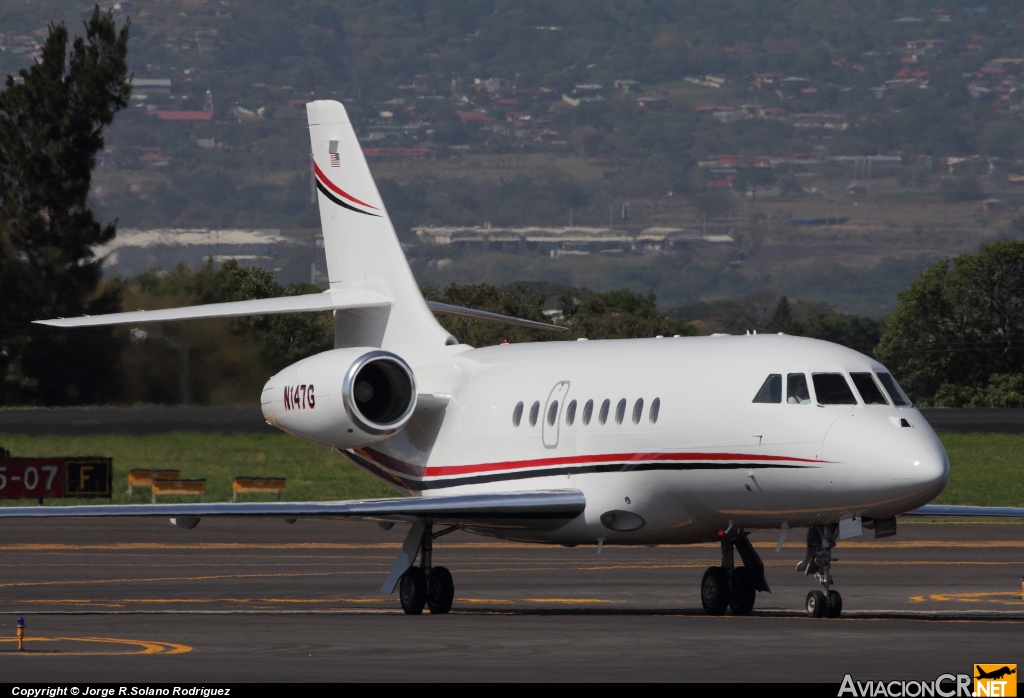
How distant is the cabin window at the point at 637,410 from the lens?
23.4 metres

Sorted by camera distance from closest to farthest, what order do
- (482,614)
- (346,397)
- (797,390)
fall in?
(797,390)
(482,614)
(346,397)

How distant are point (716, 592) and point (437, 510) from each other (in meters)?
3.79

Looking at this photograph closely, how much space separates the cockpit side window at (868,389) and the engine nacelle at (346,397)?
6842 millimetres

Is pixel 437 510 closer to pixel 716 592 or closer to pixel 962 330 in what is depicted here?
pixel 716 592

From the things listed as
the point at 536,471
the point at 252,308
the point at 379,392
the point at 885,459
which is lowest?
the point at 536,471

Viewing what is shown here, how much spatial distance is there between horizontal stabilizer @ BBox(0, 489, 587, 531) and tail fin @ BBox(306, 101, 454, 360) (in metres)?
4.52

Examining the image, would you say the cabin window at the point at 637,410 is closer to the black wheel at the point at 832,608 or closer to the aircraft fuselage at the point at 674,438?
the aircraft fuselage at the point at 674,438

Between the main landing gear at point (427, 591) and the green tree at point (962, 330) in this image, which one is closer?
the main landing gear at point (427, 591)

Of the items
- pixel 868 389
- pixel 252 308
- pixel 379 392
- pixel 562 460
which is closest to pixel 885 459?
pixel 868 389

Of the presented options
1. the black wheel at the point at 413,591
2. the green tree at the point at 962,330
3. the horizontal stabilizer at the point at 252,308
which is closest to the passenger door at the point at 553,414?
the black wheel at the point at 413,591

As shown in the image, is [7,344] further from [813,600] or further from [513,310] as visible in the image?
[813,600]

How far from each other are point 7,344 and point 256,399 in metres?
20.1

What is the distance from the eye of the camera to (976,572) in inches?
1254

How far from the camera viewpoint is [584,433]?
24.1m
